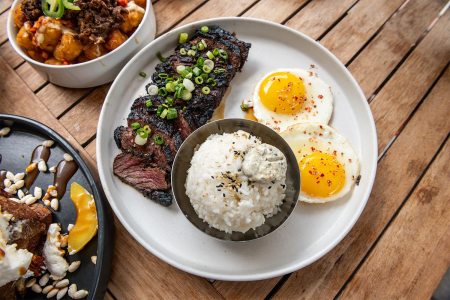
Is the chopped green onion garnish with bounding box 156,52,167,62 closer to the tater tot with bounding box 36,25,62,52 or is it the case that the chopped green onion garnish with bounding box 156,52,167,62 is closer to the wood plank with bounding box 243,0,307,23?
the tater tot with bounding box 36,25,62,52

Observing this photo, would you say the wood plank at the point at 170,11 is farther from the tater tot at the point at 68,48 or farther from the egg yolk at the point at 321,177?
the egg yolk at the point at 321,177

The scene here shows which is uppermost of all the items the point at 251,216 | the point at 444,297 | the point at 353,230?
the point at 251,216

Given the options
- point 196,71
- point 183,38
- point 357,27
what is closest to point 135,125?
point 196,71

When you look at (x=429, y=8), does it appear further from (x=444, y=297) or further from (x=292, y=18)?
(x=444, y=297)

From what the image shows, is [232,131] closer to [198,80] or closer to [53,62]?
[198,80]

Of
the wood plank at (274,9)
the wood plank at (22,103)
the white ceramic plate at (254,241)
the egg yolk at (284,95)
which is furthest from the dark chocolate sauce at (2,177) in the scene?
the wood plank at (274,9)

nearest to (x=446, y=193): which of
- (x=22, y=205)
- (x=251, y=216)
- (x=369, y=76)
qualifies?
(x=369, y=76)
